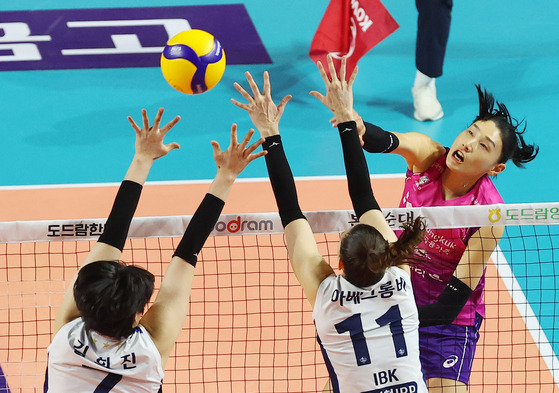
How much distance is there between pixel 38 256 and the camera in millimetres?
6945

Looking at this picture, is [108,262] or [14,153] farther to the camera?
[14,153]

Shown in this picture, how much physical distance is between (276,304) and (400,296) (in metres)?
3.06

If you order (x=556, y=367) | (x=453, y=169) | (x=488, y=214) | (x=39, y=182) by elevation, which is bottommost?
(x=556, y=367)

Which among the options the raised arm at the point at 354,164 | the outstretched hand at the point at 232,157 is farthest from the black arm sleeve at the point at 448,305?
the outstretched hand at the point at 232,157

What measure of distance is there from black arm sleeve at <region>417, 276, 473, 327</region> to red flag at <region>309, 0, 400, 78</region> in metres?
5.03

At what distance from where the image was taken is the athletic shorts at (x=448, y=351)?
4.60 m

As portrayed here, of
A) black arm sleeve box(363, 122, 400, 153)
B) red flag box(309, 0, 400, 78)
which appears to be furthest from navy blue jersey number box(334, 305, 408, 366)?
red flag box(309, 0, 400, 78)

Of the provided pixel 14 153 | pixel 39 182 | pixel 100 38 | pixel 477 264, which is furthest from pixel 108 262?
pixel 100 38

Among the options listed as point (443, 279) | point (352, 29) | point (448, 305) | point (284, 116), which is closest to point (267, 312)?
point (443, 279)

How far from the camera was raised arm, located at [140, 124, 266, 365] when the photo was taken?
320 cm

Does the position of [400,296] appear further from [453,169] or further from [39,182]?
[39,182]

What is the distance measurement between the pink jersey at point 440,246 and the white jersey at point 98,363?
2.17 meters

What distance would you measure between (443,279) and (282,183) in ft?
4.97

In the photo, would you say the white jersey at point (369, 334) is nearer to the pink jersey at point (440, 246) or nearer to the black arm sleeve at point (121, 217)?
the black arm sleeve at point (121, 217)
